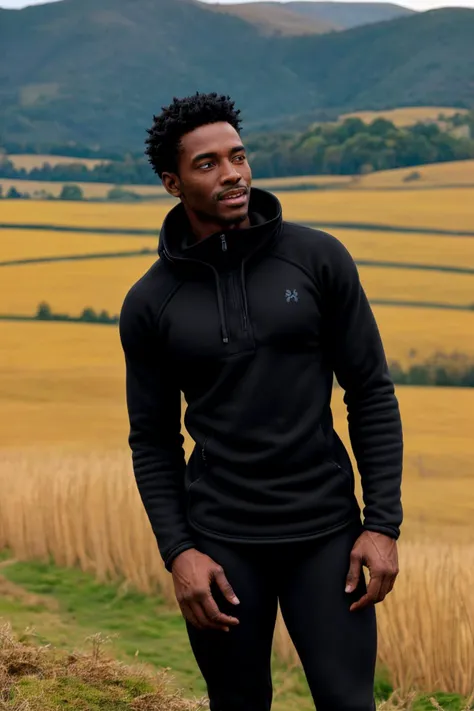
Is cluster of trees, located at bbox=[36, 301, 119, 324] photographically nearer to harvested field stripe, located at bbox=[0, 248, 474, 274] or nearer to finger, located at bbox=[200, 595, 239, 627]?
harvested field stripe, located at bbox=[0, 248, 474, 274]

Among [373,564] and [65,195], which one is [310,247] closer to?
[373,564]

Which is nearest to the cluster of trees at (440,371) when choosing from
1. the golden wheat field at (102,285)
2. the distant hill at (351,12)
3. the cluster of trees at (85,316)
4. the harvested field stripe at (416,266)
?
the golden wheat field at (102,285)

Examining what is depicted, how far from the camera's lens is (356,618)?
1.98m

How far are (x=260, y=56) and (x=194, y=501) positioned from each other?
24.3 feet

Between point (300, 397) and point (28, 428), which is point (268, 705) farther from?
point (28, 428)

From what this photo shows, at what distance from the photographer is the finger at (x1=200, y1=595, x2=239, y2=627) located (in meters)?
1.96

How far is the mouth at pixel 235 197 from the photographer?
1948 mm

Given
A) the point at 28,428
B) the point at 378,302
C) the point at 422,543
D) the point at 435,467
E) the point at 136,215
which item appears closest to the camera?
the point at 422,543

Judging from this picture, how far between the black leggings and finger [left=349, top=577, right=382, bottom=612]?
0.02 meters

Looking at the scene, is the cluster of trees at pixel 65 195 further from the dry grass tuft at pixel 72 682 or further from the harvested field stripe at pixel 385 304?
the dry grass tuft at pixel 72 682

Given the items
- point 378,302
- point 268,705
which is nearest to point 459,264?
point 378,302

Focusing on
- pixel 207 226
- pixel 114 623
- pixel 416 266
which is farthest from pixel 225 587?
pixel 416 266

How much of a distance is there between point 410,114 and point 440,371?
248cm

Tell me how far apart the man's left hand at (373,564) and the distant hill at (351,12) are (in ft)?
24.7
